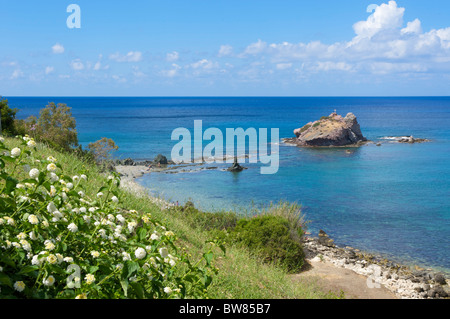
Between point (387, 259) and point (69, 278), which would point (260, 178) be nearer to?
point (387, 259)

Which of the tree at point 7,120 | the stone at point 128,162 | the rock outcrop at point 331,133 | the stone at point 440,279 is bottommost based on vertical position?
the stone at point 440,279

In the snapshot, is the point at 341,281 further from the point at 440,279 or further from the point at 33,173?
the point at 33,173

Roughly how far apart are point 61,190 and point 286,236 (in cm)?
964

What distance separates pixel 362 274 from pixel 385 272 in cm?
111

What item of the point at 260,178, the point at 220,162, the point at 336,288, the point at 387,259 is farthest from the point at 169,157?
the point at 336,288

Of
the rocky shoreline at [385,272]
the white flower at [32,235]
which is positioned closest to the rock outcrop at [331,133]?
the rocky shoreline at [385,272]

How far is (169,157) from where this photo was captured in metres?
47.4

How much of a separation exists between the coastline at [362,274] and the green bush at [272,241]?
53cm

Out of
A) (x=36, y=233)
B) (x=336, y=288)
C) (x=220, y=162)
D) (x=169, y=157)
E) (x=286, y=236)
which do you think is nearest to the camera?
(x=36, y=233)

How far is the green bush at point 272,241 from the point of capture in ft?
40.6

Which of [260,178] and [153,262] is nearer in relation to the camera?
[153,262]

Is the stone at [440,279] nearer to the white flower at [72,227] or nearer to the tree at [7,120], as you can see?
the white flower at [72,227]

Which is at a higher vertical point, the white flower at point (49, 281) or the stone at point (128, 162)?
the white flower at point (49, 281)
